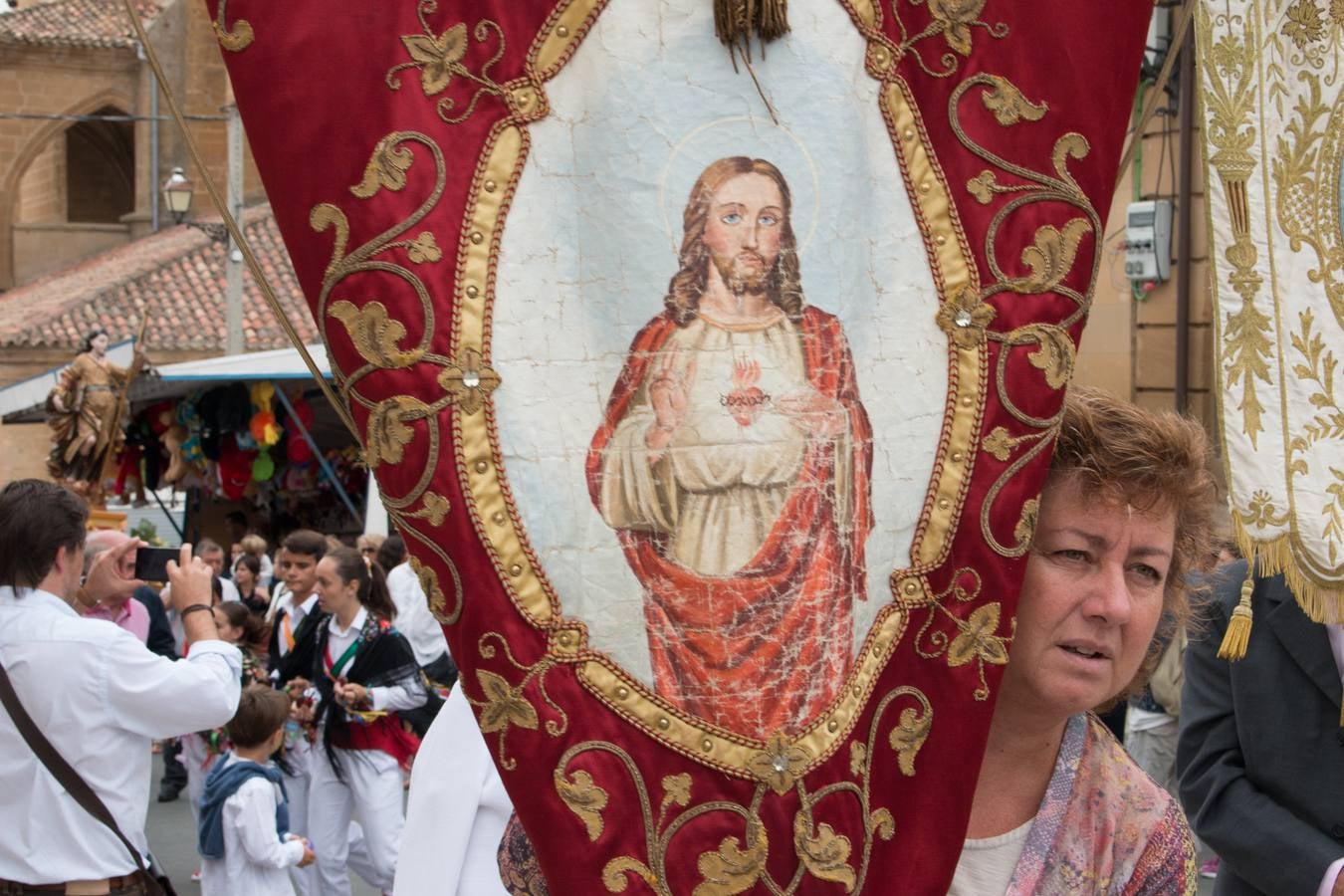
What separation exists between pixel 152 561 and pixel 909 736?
330 centimetres

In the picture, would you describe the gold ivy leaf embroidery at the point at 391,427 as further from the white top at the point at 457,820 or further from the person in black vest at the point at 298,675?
the person in black vest at the point at 298,675

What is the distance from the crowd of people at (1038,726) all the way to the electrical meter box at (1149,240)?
825 centimetres

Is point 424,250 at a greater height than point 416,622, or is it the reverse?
point 424,250

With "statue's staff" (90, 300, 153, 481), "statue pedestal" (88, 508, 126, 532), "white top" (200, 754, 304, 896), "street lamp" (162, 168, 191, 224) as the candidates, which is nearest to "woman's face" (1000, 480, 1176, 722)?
"white top" (200, 754, 304, 896)

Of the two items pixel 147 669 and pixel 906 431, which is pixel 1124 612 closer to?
pixel 906 431

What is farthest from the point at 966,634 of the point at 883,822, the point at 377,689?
the point at 377,689

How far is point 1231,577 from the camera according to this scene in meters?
3.22

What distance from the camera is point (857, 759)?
6.35 feet

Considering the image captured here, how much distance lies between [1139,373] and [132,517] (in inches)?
433

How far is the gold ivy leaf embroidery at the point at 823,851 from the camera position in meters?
1.88

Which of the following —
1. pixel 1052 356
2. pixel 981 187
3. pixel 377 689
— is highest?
pixel 981 187

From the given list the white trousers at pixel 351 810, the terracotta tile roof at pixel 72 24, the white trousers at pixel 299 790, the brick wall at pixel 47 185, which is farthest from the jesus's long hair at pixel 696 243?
the brick wall at pixel 47 185

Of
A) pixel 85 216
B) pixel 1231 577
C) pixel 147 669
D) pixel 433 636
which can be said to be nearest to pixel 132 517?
pixel 433 636

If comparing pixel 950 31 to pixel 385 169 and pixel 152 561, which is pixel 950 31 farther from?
pixel 152 561
